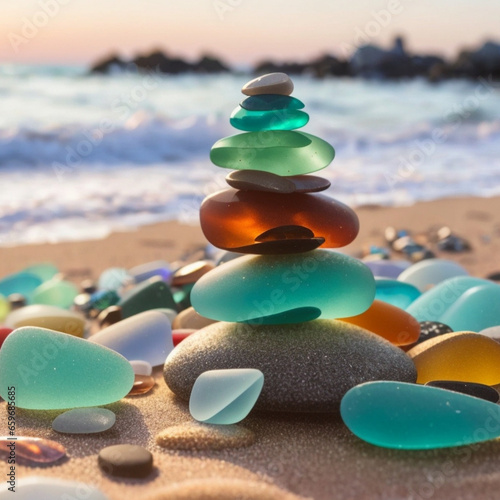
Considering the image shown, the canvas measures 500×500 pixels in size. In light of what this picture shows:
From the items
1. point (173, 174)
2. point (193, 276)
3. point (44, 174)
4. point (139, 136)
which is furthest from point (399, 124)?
point (193, 276)

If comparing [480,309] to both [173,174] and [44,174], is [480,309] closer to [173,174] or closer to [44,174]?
[173,174]

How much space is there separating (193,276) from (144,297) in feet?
0.78

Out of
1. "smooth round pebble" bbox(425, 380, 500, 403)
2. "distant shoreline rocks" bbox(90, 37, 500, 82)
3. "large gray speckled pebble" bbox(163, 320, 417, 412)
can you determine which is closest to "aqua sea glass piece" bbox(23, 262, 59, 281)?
"large gray speckled pebble" bbox(163, 320, 417, 412)

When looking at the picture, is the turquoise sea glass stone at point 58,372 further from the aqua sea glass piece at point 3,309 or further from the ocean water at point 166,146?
the ocean water at point 166,146

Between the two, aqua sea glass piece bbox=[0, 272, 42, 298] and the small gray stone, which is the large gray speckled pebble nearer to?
the small gray stone

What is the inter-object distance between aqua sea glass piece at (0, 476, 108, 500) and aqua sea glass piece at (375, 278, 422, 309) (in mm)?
1659

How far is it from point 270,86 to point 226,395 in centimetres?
92

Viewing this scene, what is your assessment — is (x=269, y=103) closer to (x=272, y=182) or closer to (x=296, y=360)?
(x=272, y=182)

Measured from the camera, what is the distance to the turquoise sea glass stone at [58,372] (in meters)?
2.08

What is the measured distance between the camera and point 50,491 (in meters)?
1.61

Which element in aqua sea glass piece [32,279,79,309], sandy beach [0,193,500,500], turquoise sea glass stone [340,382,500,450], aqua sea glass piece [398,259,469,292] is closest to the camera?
sandy beach [0,193,500,500]

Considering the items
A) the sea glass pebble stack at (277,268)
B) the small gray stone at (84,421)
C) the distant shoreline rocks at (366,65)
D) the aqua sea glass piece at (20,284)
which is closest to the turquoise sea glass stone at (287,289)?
the sea glass pebble stack at (277,268)

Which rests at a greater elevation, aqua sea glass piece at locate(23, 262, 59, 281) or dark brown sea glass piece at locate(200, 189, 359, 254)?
aqua sea glass piece at locate(23, 262, 59, 281)

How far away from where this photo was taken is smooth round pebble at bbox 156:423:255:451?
1822 millimetres
